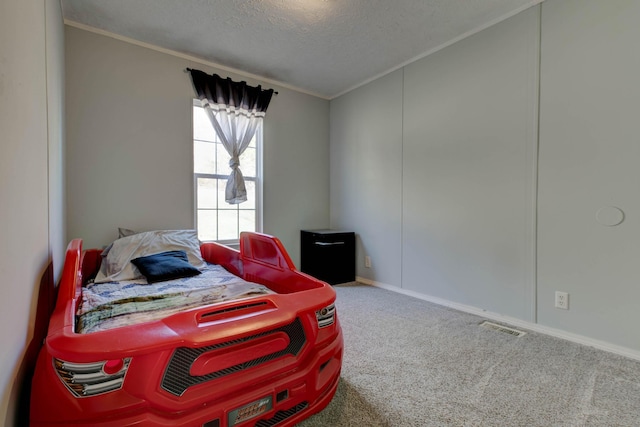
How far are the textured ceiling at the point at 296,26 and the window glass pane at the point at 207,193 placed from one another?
128cm

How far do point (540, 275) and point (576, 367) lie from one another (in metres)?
0.67

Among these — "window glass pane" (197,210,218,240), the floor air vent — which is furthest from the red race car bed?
the floor air vent

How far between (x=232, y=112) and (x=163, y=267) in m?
1.85

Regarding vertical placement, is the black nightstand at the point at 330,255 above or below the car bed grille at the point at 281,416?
above

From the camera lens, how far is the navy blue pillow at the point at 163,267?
82.0 inches

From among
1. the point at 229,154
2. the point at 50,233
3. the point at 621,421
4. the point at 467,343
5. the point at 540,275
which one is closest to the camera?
the point at 621,421

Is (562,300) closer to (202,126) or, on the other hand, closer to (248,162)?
(248,162)

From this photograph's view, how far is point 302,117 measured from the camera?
385cm

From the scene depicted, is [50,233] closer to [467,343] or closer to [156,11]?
[156,11]

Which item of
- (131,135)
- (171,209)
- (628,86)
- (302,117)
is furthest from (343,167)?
(628,86)

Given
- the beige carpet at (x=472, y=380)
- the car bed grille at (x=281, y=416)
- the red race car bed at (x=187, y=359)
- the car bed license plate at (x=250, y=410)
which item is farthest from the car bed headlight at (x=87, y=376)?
the beige carpet at (x=472, y=380)

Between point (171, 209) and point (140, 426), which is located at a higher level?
point (171, 209)

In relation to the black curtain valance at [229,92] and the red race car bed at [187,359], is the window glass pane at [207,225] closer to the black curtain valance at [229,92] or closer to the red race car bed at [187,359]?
the black curtain valance at [229,92]

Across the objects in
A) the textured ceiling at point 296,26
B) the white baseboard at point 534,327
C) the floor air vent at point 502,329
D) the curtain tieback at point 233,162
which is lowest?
the floor air vent at point 502,329
